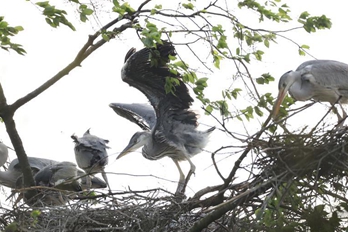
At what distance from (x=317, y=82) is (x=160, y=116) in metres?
2.46

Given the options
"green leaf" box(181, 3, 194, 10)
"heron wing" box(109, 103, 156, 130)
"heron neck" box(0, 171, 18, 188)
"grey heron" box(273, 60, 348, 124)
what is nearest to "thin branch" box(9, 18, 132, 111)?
"green leaf" box(181, 3, 194, 10)

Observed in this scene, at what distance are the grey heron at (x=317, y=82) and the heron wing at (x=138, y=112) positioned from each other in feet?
8.55

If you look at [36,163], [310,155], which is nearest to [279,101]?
[310,155]

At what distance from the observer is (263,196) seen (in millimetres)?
5289

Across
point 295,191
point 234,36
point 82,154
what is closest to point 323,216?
point 295,191

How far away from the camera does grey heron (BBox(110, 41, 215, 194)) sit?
28.3 ft

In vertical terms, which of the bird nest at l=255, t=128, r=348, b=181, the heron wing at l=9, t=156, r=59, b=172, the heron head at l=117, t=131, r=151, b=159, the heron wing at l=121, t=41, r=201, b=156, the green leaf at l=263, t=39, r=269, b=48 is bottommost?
the bird nest at l=255, t=128, r=348, b=181

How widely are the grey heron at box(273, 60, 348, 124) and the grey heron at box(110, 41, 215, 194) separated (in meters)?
1.17

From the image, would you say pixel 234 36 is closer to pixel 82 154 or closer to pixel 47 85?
pixel 47 85

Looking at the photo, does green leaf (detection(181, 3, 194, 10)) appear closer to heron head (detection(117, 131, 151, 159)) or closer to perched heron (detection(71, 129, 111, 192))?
perched heron (detection(71, 129, 111, 192))

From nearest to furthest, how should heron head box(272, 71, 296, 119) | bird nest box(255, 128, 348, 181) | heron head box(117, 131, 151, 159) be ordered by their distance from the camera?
bird nest box(255, 128, 348, 181), heron head box(272, 71, 296, 119), heron head box(117, 131, 151, 159)

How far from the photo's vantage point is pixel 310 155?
16.6ft

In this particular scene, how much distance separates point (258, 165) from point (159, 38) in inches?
57.7

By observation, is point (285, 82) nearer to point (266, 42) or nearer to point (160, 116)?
point (266, 42)
